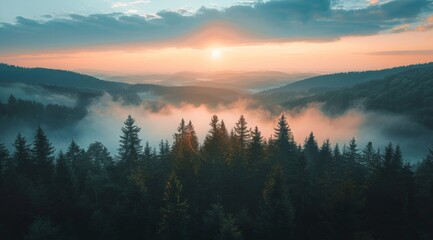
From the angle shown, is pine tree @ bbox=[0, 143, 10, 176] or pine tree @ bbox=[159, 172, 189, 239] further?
pine tree @ bbox=[0, 143, 10, 176]

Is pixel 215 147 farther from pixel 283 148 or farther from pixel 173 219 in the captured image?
pixel 283 148

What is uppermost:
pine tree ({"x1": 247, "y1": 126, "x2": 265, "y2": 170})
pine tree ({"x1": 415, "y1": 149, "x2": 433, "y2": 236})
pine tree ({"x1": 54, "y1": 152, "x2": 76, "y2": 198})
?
pine tree ({"x1": 247, "y1": 126, "x2": 265, "y2": 170})

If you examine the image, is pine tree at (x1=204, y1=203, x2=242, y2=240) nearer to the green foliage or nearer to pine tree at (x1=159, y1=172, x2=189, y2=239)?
pine tree at (x1=159, y1=172, x2=189, y2=239)

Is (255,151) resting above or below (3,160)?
above

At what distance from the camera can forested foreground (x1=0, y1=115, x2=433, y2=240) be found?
35.4m

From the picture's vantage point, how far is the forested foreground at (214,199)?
35.4 meters

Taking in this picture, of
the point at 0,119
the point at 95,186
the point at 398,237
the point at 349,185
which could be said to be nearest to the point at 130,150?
A: the point at 95,186

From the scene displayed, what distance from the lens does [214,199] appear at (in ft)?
145

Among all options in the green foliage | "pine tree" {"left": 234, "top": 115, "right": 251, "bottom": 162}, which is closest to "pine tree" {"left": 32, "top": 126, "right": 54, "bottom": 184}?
the green foliage

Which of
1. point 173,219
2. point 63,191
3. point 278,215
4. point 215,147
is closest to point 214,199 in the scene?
point 215,147

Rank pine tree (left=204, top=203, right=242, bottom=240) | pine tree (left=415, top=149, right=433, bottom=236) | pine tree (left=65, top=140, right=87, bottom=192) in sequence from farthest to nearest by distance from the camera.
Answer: pine tree (left=65, top=140, right=87, bottom=192), pine tree (left=415, top=149, right=433, bottom=236), pine tree (left=204, top=203, right=242, bottom=240)

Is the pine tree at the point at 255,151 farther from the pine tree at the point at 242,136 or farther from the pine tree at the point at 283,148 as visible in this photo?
the pine tree at the point at 283,148

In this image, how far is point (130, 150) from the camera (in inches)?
2208

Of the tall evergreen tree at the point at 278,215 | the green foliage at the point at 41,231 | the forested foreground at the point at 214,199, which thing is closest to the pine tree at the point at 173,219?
the forested foreground at the point at 214,199
